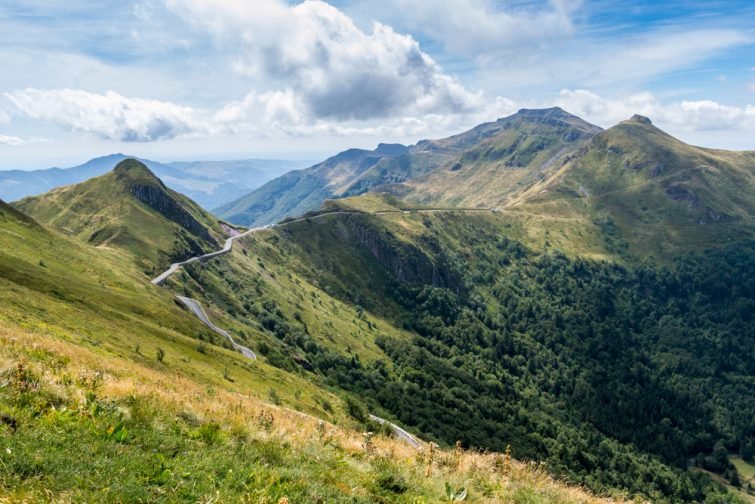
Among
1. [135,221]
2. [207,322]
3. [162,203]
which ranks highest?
[162,203]

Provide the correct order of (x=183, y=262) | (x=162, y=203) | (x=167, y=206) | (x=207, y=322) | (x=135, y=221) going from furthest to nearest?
(x=162, y=203) → (x=167, y=206) → (x=135, y=221) → (x=183, y=262) → (x=207, y=322)

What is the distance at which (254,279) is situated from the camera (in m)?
178

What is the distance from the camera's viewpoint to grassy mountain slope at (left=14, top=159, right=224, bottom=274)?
153 m

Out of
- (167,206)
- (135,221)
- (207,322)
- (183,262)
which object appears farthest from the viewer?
(167,206)

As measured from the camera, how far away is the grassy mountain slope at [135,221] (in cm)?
15338

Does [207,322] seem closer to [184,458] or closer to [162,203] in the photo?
[162,203]

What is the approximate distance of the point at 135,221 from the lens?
168750 mm

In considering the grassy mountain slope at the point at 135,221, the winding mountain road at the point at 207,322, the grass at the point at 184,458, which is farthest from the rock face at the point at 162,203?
the grass at the point at 184,458

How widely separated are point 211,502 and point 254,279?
173 metres

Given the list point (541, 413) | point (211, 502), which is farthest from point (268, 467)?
point (541, 413)

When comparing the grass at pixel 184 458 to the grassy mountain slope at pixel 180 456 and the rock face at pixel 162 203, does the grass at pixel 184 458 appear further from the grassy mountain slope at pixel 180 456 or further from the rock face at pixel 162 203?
the rock face at pixel 162 203

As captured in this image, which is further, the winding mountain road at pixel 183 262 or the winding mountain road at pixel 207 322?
the winding mountain road at pixel 183 262

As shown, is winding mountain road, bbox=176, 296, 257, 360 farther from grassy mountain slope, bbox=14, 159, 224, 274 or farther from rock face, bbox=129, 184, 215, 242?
rock face, bbox=129, 184, 215, 242

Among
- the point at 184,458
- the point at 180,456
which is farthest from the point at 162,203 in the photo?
the point at 184,458
